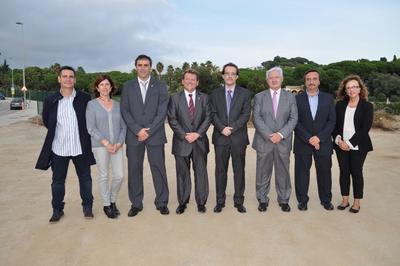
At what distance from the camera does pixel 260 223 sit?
4.39 meters

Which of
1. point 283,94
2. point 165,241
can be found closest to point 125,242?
point 165,241

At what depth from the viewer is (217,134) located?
4.87 metres

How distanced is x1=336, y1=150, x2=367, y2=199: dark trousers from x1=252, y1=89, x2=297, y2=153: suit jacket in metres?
0.75

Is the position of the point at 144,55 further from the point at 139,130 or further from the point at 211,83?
the point at 211,83

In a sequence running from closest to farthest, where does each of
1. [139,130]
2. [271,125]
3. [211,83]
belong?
[139,130]
[271,125]
[211,83]

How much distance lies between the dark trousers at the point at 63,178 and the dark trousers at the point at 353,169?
3309 mm

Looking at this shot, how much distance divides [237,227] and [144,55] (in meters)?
2.42

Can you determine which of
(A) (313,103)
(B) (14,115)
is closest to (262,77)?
(B) (14,115)

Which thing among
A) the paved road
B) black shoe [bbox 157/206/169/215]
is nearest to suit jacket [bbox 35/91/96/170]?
black shoe [bbox 157/206/169/215]

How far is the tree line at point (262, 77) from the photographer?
40.2 m

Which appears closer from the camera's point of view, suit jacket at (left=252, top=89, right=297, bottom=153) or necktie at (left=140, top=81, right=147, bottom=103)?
necktie at (left=140, top=81, right=147, bottom=103)

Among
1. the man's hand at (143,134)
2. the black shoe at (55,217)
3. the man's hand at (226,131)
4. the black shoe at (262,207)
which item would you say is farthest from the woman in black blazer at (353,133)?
the black shoe at (55,217)

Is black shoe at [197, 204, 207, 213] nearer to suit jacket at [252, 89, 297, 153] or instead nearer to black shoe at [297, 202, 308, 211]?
suit jacket at [252, 89, 297, 153]

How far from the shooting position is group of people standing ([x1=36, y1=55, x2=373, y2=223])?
14.9 feet
